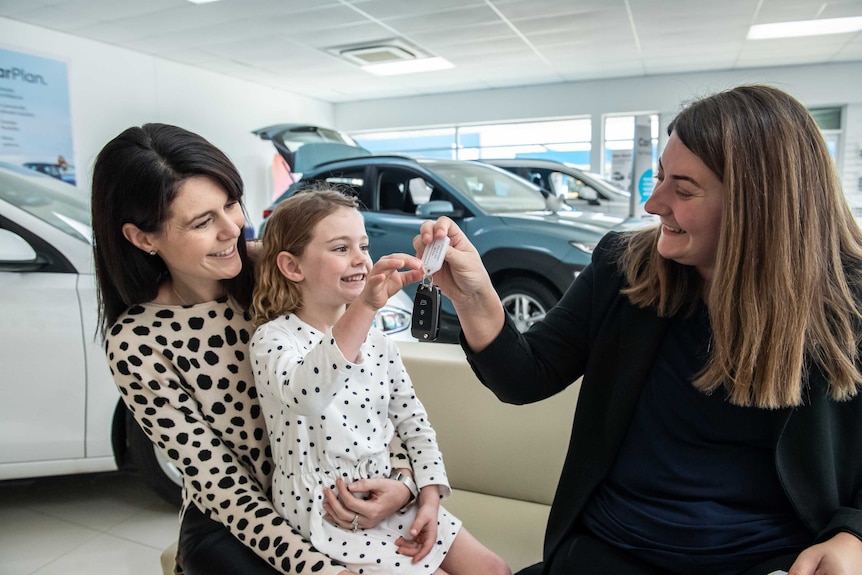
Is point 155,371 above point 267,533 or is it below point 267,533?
above

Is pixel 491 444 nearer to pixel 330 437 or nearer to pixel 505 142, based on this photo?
pixel 330 437

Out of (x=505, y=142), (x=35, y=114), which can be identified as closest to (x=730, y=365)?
(x=505, y=142)

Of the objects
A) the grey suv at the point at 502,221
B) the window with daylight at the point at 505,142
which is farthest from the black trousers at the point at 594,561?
the window with daylight at the point at 505,142

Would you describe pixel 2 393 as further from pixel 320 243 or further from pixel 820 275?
pixel 820 275

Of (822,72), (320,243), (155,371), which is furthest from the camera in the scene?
(822,72)

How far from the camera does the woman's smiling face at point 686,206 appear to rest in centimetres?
89

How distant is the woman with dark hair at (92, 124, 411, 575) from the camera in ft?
3.23

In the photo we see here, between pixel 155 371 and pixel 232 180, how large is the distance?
1.14 feet

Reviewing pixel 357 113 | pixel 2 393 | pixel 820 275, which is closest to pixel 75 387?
pixel 2 393

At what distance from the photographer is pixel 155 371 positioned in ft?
3.30

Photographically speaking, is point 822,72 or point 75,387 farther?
point 822,72

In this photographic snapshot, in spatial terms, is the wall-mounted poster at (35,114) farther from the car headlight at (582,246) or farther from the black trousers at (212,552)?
the black trousers at (212,552)

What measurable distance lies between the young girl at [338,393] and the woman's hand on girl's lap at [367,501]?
0.01m

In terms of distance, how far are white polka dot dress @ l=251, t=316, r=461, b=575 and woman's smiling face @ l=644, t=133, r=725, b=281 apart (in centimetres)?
52
